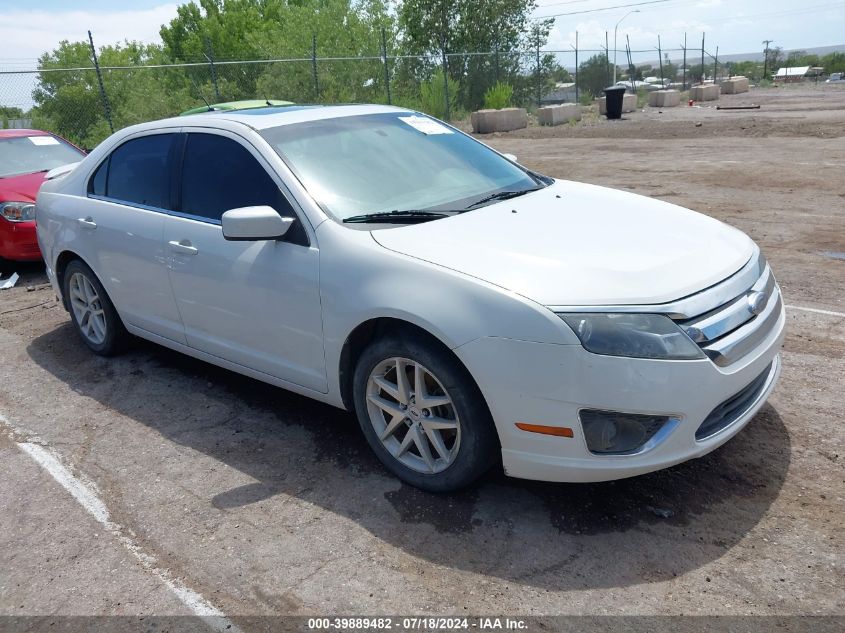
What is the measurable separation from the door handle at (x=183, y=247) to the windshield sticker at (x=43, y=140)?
20.9 ft

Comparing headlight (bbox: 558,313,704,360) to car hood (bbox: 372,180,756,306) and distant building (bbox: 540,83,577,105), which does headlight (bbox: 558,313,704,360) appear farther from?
distant building (bbox: 540,83,577,105)

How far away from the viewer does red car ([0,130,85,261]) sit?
26.2ft

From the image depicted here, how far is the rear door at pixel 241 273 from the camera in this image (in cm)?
370

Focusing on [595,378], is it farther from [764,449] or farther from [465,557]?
[764,449]

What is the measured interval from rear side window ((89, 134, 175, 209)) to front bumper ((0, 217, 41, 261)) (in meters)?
3.27

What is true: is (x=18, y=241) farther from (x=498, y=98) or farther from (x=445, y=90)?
(x=498, y=98)

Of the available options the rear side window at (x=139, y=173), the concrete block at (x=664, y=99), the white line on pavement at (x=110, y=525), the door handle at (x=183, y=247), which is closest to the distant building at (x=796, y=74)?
the concrete block at (x=664, y=99)

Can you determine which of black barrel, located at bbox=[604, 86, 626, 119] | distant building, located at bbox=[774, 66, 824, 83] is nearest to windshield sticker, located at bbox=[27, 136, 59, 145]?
black barrel, located at bbox=[604, 86, 626, 119]

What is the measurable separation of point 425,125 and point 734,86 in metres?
36.0

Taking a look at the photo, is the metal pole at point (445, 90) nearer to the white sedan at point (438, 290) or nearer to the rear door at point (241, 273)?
the white sedan at point (438, 290)

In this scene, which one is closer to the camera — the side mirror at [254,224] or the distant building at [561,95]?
the side mirror at [254,224]

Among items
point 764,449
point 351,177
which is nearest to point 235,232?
point 351,177

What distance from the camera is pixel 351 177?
3924 millimetres

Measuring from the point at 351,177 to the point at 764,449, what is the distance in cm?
246
